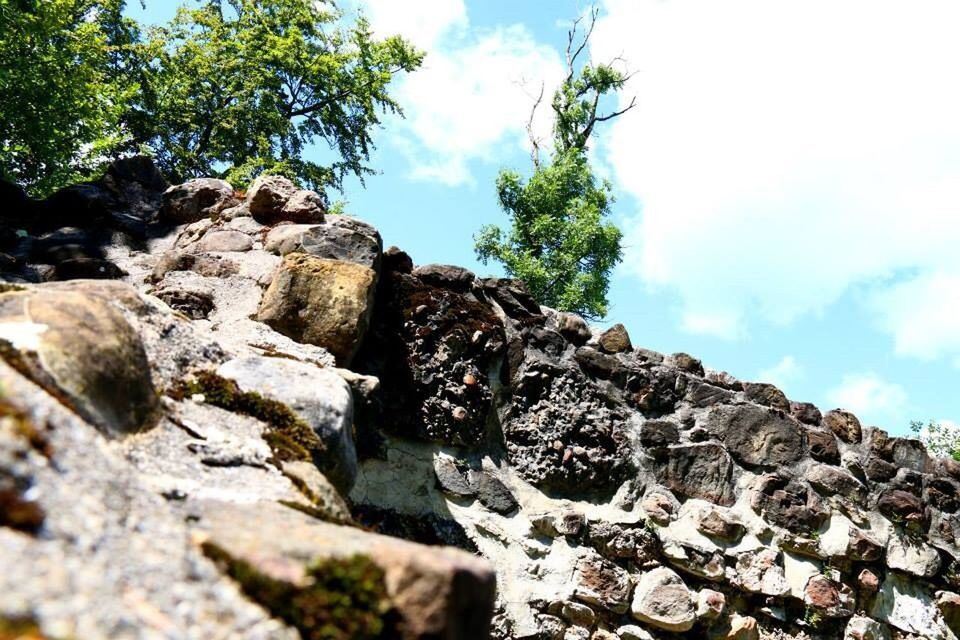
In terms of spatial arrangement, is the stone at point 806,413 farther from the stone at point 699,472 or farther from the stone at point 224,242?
the stone at point 224,242

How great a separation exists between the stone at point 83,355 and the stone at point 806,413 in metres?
3.91

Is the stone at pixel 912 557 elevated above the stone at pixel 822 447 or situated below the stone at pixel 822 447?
below

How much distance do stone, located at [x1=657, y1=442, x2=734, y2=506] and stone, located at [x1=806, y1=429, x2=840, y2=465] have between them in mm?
621

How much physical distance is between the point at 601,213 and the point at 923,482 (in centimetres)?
1374

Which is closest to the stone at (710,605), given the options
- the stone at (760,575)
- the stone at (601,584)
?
the stone at (760,575)

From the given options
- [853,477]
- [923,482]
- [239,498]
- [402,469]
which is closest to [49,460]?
[239,498]

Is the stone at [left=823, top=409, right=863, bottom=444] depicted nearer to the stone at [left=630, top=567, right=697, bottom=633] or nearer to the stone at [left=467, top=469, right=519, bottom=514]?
the stone at [left=630, top=567, right=697, bottom=633]

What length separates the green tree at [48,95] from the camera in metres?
9.15

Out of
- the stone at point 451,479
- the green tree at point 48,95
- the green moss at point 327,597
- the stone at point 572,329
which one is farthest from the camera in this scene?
the green tree at point 48,95

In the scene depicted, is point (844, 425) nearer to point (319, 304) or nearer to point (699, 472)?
point (699, 472)

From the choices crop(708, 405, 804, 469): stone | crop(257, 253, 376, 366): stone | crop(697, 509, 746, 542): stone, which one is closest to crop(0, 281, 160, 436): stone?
crop(257, 253, 376, 366): stone

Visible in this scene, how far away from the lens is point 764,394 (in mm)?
4691

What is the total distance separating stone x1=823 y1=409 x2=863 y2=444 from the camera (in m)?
4.84

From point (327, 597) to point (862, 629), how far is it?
13.2 ft
